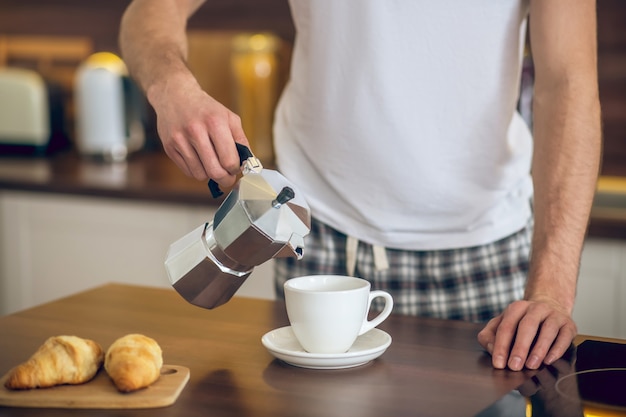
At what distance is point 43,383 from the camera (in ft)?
2.83

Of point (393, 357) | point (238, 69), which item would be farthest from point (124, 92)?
point (393, 357)

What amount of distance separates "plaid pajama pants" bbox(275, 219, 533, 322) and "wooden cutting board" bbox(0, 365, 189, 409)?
2.01ft

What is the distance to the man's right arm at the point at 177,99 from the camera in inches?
38.5

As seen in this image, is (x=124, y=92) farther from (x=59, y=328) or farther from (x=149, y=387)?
(x=149, y=387)

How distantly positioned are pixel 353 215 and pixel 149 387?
0.64 m

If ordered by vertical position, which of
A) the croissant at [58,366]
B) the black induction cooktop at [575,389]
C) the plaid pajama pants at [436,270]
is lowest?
the plaid pajama pants at [436,270]

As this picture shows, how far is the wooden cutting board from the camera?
2.73ft

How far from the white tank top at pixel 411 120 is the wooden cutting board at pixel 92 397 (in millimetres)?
628

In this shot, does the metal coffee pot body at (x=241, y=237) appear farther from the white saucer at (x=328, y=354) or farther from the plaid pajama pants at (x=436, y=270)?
the plaid pajama pants at (x=436, y=270)

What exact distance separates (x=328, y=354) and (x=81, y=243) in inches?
68.2

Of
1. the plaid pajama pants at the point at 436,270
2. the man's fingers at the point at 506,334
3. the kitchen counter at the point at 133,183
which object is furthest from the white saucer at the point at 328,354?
the kitchen counter at the point at 133,183

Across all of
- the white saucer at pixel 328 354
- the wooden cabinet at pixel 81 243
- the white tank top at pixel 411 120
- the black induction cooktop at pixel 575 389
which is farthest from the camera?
the wooden cabinet at pixel 81 243

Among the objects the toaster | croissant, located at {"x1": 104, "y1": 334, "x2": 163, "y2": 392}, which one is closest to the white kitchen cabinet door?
croissant, located at {"x1": 104, "y1": 334, "x2": 163, "y2": 392}

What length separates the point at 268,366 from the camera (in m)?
0.95
